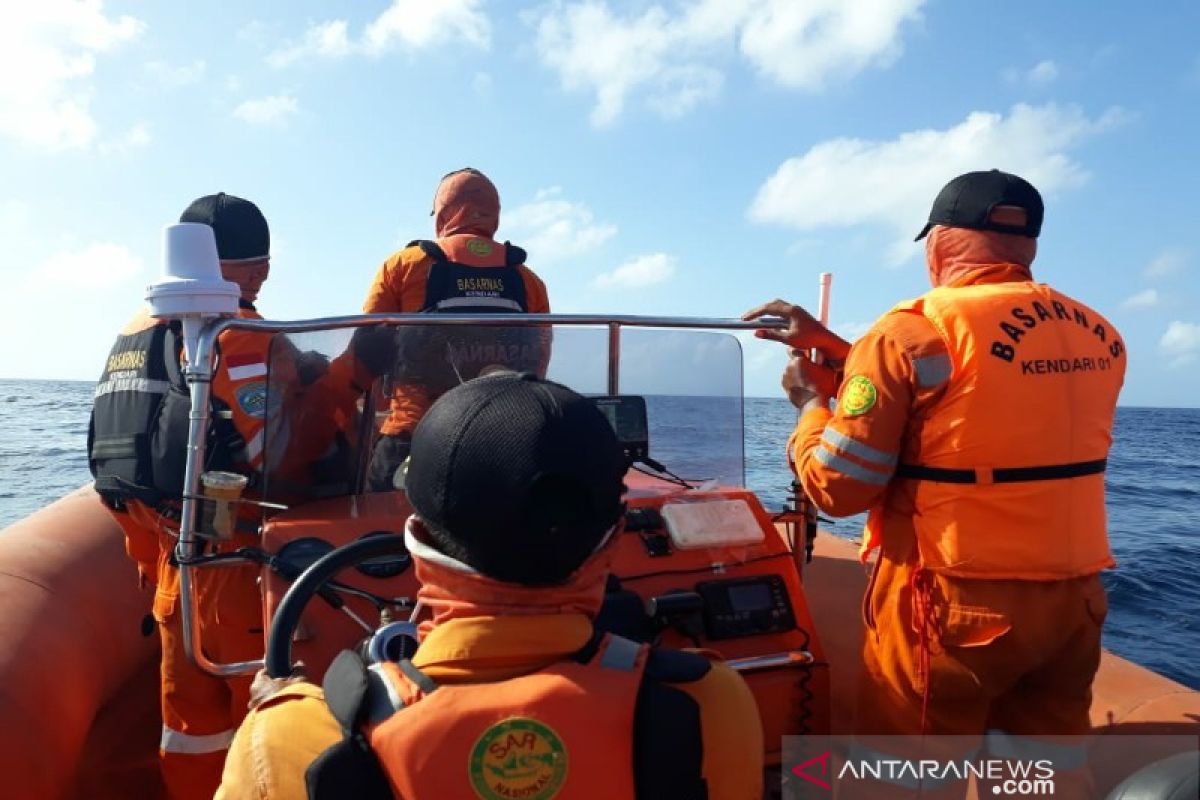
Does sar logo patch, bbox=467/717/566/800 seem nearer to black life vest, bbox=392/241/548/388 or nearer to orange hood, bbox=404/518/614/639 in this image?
orange hood, bbox=404/518/614/639

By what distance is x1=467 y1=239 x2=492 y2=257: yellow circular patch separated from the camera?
139 inches

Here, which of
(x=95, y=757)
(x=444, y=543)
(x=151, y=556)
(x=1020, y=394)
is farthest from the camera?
(x=95, y=757)

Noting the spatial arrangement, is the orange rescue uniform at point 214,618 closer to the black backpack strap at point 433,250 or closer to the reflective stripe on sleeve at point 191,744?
the reflective stripe on sleeve at point 191,744

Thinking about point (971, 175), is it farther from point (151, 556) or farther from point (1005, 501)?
point (151, 556)

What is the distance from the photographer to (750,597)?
2.34 m

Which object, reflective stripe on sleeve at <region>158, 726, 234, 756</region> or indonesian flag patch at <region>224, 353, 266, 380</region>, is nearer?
indonesian flag patch at <region>224, 353, 266, 380</region>

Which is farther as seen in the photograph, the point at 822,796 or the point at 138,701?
the point at 138,701

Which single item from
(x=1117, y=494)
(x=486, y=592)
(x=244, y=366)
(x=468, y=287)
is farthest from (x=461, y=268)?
(x=1117, y=494)

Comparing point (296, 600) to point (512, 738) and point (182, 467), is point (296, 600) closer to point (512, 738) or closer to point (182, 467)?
point (512, 738)

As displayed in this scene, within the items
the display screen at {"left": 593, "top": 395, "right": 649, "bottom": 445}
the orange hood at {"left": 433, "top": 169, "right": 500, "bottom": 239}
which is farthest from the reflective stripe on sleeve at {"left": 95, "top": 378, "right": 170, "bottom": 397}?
the orange hood at {"left": 433, "top": 169, "right": 500, "bottom": 239}

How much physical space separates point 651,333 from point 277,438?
1.21 m

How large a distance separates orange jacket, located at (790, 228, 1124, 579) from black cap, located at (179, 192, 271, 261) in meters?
1.96

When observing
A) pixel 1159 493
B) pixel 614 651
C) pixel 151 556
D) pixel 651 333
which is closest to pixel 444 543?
pixel 614 651

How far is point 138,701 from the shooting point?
396cm
